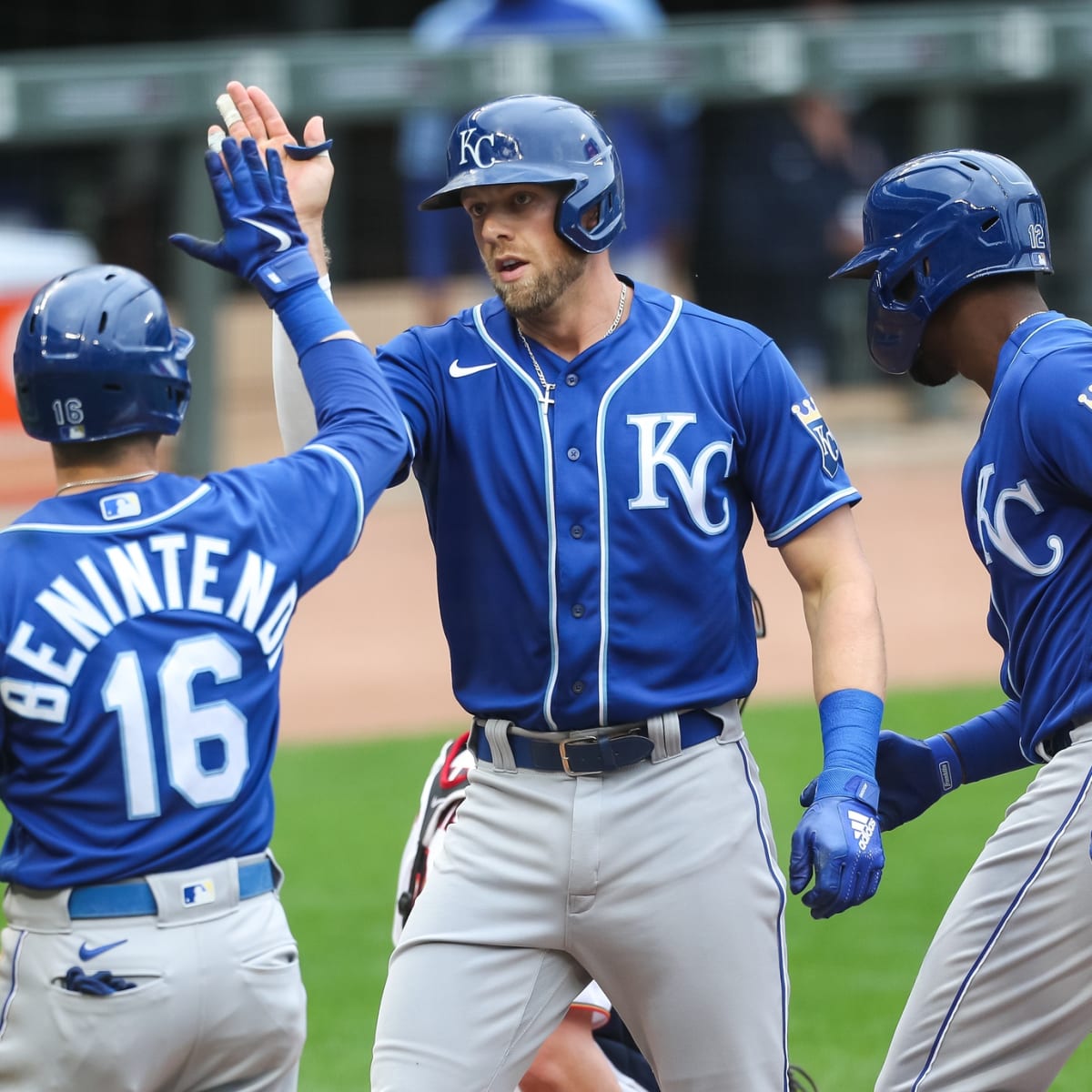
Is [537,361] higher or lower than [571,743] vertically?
higher

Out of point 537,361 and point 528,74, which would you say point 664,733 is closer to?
point 537,361

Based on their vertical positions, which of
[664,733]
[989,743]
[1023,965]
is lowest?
[1023,965]

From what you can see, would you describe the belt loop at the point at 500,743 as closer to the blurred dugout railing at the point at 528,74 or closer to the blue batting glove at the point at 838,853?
the blue batting glove at the point at 838,853

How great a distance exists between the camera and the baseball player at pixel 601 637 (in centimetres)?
355

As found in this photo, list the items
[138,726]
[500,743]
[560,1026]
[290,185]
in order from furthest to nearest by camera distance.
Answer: [560,1026] → [290,185] → [500,743] → [138,726]

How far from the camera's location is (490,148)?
3.79m

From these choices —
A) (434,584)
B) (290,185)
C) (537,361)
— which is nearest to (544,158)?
(537,361)

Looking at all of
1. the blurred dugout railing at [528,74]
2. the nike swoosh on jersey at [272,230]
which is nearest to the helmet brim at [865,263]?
the nike swoosh on jersey at [272,230]

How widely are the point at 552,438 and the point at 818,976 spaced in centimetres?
291

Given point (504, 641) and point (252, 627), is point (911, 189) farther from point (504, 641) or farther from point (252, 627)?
point (252, 627)

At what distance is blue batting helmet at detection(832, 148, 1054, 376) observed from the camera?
3.77 metres

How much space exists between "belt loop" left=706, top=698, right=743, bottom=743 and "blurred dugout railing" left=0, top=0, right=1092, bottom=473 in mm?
8256

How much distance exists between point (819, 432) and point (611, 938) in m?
1.00

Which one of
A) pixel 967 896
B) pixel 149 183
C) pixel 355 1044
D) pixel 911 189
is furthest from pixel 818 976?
pixel 149 183
